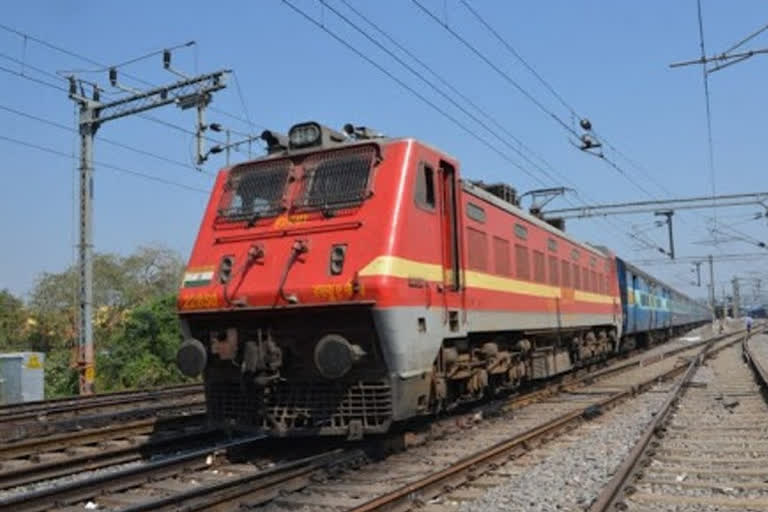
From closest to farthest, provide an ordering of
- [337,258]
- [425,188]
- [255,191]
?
1. [337,258]
2. [425,188]
3. [255,191]

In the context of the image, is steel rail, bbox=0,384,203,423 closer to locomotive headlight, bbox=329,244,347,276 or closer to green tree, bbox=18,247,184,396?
green tree, bbox=18,247,184,396

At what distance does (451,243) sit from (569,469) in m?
3.09

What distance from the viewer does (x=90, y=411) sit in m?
15.5

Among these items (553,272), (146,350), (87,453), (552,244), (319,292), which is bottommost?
(87,453)

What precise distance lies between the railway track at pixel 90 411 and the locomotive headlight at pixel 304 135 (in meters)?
6.13

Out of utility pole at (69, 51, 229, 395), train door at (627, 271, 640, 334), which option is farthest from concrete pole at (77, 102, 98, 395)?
train door at (627, 271, 640, 334)

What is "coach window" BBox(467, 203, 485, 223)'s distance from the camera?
1069 centimetres

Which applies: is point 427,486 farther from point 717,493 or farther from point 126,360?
point 126,360

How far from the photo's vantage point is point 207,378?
30.7 feet

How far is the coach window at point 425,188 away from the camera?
30.2ft

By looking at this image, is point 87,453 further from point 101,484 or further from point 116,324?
point 116,324

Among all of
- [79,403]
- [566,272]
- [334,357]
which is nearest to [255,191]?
[334,357]

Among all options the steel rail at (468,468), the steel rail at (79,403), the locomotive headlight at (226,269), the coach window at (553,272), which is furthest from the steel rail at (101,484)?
the coach window at (553,272)

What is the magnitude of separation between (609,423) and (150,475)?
6.85m
